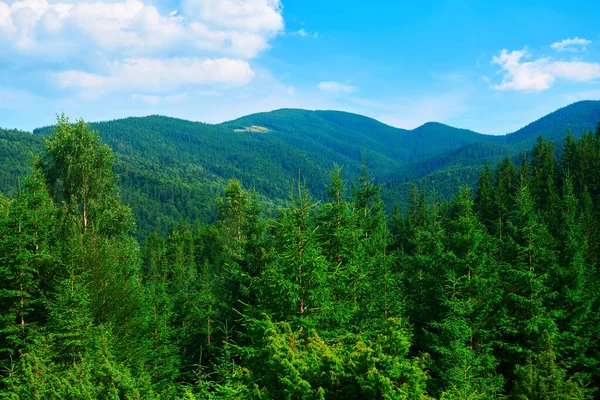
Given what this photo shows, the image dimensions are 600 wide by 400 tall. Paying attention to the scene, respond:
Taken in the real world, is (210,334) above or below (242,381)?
below

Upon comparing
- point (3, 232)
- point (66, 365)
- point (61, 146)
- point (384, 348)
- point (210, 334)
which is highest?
point (61, 146)

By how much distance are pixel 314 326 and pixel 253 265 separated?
22.4 ft

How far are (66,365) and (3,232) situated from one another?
22.3 ft

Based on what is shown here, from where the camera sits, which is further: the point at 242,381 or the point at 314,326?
the point at 314,326

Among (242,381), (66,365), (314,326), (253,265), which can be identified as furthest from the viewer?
(253,265)

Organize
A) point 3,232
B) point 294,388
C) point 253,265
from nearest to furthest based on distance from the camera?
point 294,388 < point 3,232 < point 253,265

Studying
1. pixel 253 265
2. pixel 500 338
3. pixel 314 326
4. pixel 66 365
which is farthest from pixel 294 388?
pixel 500 338

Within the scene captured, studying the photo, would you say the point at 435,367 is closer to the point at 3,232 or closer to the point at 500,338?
the point at 500,338

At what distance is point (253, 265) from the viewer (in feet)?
67.6

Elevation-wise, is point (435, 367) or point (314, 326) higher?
point (314, 326)

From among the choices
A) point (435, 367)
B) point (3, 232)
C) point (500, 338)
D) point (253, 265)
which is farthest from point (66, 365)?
point (500, 338)

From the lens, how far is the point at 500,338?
76.2ft

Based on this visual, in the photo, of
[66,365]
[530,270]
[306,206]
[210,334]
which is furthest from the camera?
[210,334]

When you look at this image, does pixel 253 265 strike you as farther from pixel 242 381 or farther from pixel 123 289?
pixel 242 381
